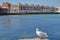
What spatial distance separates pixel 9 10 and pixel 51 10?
6.27m

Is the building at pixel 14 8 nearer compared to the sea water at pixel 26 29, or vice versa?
the sea water at pixel 26 29

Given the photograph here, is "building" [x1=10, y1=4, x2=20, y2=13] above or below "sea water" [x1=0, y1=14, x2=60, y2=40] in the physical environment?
below

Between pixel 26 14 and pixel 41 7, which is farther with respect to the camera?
pixel 26 14

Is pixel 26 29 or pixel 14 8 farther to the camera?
pixel 14 8

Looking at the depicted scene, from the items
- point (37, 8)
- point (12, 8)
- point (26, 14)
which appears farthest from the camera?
point (26, 14)

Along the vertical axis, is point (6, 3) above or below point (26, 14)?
above

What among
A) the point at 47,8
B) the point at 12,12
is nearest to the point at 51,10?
the point at 47,8

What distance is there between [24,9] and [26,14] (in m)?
2.19

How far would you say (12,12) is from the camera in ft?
93.0

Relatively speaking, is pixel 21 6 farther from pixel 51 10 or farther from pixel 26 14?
pixel 51 10

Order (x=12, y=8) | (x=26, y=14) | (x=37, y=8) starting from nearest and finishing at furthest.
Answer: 1. (x=12, y=8)
2. (x=37, y=8)
3. (x=26, y=14)

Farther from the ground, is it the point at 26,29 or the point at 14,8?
the point at 26,29

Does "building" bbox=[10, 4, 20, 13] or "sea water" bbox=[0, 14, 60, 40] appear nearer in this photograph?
"sea water" bbox=[0, 14, 60, 40]

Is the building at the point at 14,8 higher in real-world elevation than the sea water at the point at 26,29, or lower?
lower
